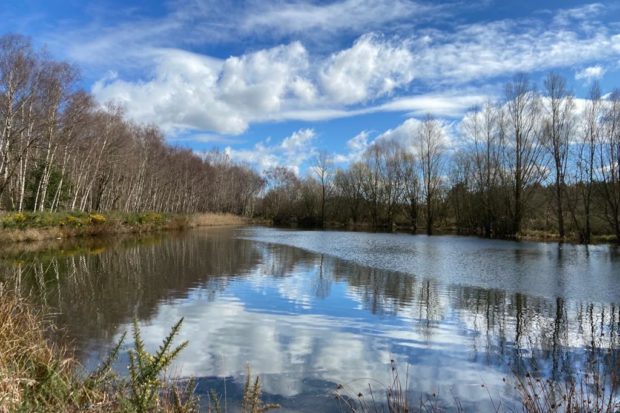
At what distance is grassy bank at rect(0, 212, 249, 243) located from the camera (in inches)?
1000

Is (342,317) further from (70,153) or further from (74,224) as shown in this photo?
(70,153)

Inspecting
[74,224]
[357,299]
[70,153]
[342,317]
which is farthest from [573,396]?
[70,153]

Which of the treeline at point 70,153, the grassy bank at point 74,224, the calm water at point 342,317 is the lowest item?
the calm water at point 342,317

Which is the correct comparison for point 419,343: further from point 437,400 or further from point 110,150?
point 110,150

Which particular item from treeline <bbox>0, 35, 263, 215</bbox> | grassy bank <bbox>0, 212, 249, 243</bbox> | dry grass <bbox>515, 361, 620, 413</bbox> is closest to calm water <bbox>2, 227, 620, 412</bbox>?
dry grass <bbox>515, 361, 620, 413</bbox>

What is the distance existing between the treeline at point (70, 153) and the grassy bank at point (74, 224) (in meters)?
1.75

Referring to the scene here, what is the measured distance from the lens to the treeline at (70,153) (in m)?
27.0

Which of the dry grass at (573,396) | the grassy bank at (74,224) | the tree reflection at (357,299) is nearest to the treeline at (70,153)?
the grassy bank at (74,224)

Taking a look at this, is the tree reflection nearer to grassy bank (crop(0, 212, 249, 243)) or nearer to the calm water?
the calm water

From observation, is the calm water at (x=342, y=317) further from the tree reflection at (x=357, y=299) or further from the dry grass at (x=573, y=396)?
the dry grass at (x=573, y=396)

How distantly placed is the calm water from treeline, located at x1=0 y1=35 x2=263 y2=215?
33.2 ft

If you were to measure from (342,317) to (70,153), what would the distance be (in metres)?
33.7

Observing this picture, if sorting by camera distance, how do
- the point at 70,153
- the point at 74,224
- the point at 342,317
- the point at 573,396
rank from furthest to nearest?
the point at 70,153
the point at 74,224
the point at 342,317
the point at 573,396

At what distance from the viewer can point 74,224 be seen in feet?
102
